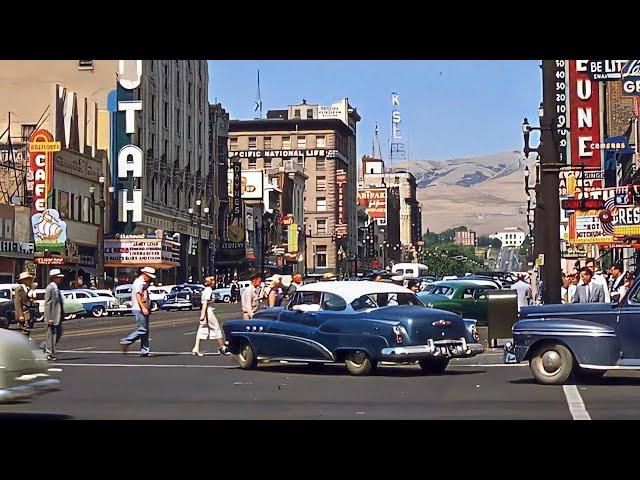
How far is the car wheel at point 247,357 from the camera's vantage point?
21.9 meters

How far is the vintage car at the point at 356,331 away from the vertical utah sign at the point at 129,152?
191 feet

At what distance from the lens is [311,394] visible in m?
17.7

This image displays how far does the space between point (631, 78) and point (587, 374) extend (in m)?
24.4

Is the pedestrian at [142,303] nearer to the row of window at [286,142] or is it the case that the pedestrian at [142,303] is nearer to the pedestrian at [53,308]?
the pedestrian at [53,308]

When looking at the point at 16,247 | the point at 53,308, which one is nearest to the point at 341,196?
the point at 16,247

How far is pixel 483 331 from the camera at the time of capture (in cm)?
3481

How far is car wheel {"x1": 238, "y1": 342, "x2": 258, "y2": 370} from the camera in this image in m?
21.9

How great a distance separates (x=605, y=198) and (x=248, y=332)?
2557cm

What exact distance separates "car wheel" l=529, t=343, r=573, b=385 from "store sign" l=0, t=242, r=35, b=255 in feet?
150

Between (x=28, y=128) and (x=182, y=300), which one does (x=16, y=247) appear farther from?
(x=28, y=128)

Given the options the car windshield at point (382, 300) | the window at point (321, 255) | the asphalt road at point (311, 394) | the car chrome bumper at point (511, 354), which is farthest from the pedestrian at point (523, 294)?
the window at point (321, 255)

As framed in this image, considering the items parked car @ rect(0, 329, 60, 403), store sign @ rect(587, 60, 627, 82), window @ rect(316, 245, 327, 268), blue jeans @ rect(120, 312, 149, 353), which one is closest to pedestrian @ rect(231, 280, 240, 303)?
store sign @ rect(587, 60, 627, 82)
